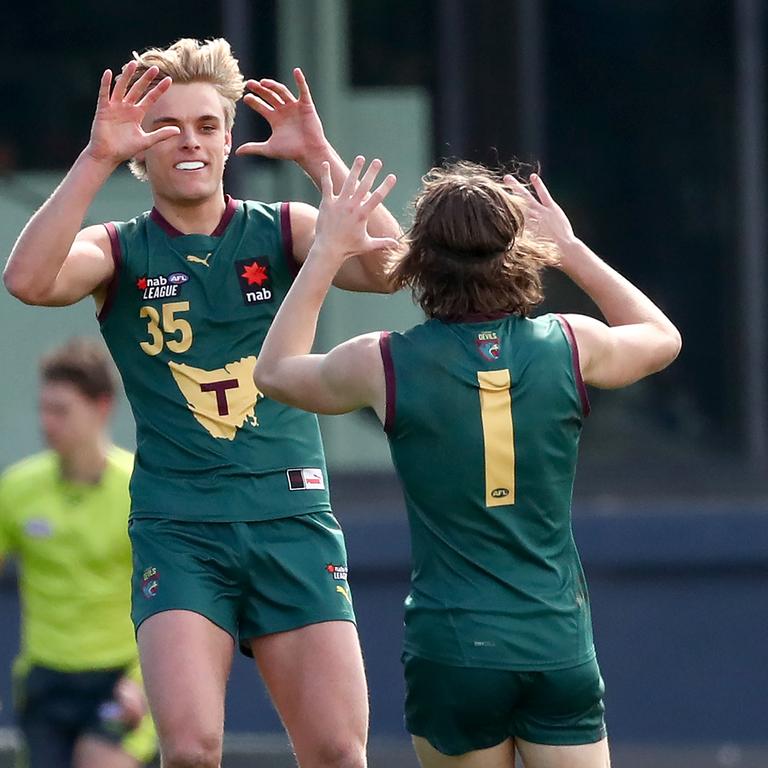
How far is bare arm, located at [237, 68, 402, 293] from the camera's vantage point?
4.32m

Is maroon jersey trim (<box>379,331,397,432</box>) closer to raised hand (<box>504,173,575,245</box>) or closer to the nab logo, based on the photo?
raised hand (<box>504,173,575,245</box>)

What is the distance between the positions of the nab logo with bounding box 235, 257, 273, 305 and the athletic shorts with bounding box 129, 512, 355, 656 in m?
0.55

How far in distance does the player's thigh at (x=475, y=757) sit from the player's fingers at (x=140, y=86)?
161 cm

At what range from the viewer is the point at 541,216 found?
12.8ft

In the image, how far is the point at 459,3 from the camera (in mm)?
8219

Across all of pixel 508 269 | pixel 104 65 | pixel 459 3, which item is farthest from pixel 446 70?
pixel 508 269

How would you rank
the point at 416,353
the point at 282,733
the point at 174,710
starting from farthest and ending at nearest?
1. the point at 282,733
2. the point at 174,710
3. the point at 416,353

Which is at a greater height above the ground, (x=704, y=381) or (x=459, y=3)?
(x=459, y=3)

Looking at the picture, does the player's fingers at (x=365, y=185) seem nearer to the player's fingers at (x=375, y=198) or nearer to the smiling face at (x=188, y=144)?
the player's fingers at (x=375, y=198)

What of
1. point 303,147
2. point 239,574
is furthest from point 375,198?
point 239,574

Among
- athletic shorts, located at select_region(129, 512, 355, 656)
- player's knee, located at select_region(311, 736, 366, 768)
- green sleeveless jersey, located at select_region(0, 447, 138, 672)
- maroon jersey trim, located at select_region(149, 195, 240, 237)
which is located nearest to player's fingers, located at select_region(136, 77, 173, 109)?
maroon jersey trim, located at select_region(149, 195, 240, 237)

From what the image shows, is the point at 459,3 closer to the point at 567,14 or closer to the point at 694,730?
the point at 567,14

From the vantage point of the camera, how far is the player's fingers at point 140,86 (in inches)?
163

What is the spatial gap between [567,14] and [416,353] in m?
4.90
